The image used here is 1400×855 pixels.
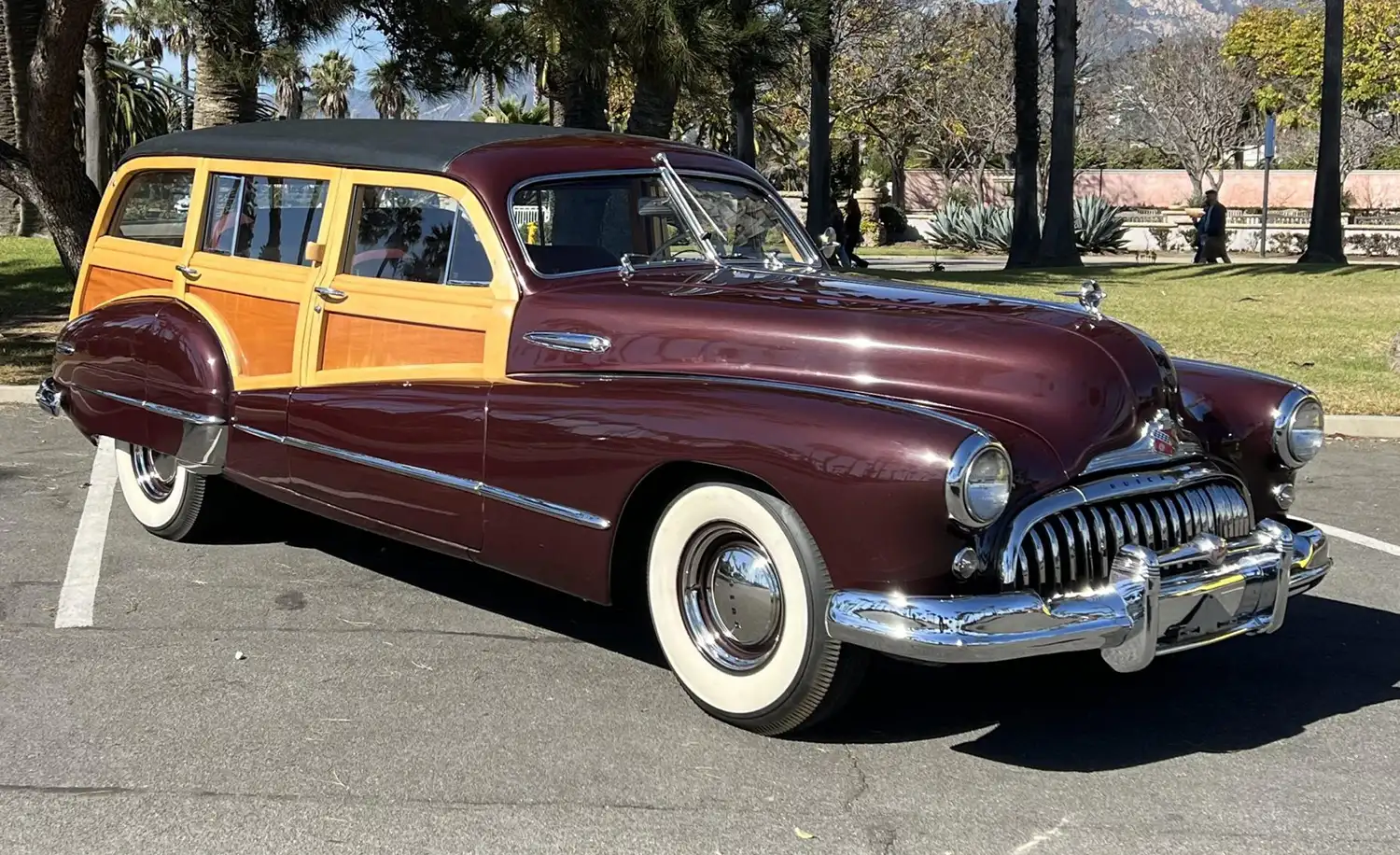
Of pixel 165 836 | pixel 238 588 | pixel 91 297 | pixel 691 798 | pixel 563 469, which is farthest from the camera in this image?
pixel 91 297

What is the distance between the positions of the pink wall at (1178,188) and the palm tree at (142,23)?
88.1 feet

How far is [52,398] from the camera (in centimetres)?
653

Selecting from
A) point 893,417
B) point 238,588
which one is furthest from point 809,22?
point 893,417

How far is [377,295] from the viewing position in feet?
16.6

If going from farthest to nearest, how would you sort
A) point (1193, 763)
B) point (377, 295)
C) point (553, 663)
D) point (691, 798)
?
1. point (377, 295)
2. point (553, 663)
3. point (1193, 763)
4. point (691, 798)

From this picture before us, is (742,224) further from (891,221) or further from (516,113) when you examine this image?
(516,113)

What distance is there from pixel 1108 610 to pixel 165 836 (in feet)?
7.69

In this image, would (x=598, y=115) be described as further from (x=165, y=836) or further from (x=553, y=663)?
(x=165, y=836)

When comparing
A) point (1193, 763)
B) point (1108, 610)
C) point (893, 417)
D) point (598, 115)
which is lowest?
point (1193, 763)

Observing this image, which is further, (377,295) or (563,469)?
(377,295)

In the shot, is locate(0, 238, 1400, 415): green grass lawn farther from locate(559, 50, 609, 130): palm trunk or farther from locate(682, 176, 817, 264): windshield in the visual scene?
locate(559, 50, 609, 130): palm trunk

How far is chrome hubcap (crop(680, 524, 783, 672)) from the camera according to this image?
4.04 m

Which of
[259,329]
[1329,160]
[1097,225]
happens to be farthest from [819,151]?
[259,329]

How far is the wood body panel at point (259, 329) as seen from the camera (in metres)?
5.38
